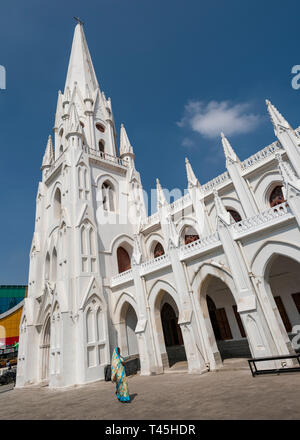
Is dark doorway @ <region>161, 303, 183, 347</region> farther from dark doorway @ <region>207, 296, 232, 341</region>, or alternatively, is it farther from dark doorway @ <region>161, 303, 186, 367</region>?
dark doorway @ <region>207, 296, 232, 341</region>

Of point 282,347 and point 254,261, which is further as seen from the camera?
point 254,261

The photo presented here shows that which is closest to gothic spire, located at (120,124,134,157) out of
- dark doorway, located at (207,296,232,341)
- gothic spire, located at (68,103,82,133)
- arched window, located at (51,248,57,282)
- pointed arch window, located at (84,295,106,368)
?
gothic spire, located at (68,103,82,133)

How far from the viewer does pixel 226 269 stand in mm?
11883

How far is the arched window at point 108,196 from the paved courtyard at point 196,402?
1352 centimetres

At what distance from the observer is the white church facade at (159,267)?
10.9 metres

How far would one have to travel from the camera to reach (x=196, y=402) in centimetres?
676

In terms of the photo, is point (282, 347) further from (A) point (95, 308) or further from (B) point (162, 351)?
(A) point (95, 308)

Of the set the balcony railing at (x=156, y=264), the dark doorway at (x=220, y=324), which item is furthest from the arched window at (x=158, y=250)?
the dark doorway at (x=220, y=324)

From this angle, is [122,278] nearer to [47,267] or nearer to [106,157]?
[47,267]

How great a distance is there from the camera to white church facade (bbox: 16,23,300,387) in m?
10.9

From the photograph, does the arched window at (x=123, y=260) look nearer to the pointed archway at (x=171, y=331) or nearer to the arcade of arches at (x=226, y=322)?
the pointed archway at (x=171, y=331)
